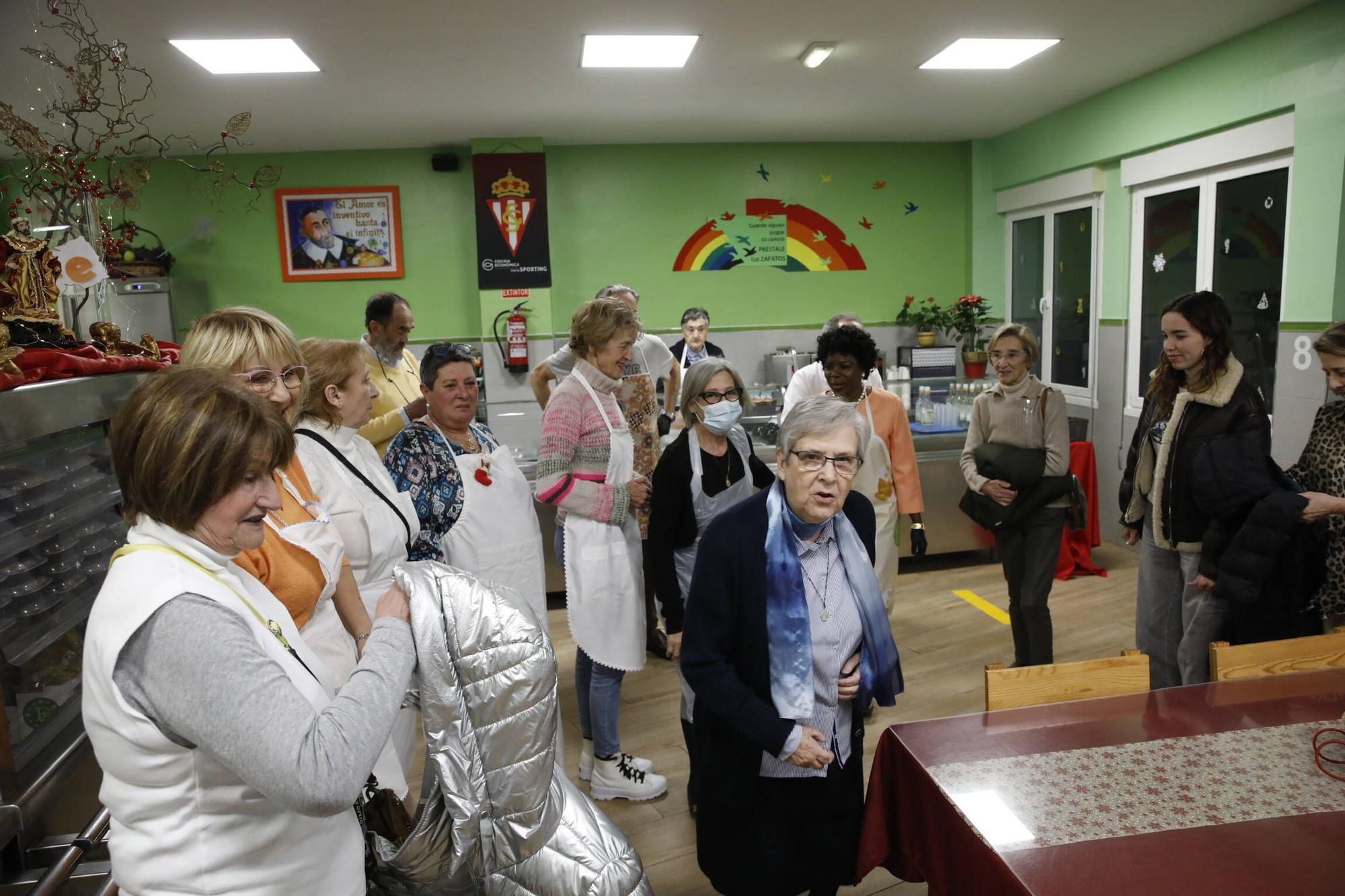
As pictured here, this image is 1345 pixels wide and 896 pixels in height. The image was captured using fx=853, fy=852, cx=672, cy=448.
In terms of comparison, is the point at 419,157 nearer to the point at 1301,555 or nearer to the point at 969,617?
the point at 969,617

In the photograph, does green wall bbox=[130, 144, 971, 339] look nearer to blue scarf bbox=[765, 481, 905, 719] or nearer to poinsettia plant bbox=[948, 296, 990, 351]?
poinsettia plant bbox=[948, 296, 990, 351]

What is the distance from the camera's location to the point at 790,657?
5.65 ft

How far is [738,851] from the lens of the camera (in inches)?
70.9

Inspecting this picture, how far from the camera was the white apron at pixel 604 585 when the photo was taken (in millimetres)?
2736

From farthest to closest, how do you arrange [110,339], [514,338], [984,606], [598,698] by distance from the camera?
[514,338], [984,606], [598,698], [110,339]

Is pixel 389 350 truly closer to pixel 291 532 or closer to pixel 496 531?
pixel 496 531

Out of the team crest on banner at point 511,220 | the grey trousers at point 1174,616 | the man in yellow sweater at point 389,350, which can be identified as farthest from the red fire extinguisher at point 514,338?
the grey trousers at point 1174,616

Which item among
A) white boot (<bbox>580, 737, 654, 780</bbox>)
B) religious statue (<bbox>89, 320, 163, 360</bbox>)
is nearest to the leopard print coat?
white boot (<bbox>580, 737, 654, 780</bbox>)

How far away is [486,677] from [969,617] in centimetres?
368

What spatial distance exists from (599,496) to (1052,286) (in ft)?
16.6

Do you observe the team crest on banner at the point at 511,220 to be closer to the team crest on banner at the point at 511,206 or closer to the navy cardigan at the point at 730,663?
the team crest on banner at the point at 511,206

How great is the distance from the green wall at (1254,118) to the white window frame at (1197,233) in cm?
6

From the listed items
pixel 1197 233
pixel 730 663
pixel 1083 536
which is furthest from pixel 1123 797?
pixel 1197 233

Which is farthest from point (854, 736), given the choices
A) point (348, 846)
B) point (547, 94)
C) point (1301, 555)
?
point (547, 94)
